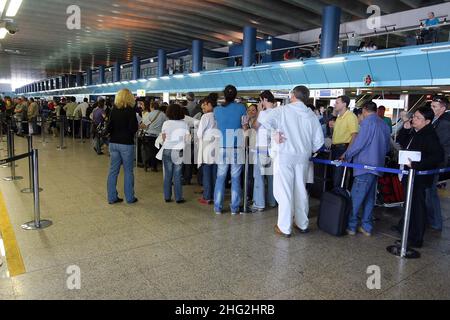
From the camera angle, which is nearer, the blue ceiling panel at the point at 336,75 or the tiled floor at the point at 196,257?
the tiled floor at the point at 196,257

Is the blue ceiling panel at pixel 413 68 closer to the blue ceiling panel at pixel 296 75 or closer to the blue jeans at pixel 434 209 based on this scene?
the blue ceiling panel at pixel 296 75

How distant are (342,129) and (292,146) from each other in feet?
5.14

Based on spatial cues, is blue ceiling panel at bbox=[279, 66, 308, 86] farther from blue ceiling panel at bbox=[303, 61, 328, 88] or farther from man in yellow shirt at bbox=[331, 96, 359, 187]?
man in yellow shirt at bbox=[331, 96, 359, 187]

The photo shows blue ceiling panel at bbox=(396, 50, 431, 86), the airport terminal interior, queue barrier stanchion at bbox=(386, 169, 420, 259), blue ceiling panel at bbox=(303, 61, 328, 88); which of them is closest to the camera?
the airport terminal interior

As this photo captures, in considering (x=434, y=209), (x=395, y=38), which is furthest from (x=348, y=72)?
(x=434, y=209)

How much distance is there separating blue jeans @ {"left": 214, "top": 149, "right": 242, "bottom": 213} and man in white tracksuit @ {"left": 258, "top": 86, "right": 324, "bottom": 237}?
0.78 metres

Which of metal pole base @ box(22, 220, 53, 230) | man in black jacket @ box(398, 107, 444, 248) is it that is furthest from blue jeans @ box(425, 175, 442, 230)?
metal pole base @ box(22, 220, 53, 230)

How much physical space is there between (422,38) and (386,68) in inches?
64.4

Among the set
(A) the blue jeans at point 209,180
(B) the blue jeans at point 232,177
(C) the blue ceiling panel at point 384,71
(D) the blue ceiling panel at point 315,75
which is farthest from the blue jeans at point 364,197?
(D) the blue ceiling panel at point 315,75

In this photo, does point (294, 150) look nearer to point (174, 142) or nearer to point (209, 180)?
point (209, 180)

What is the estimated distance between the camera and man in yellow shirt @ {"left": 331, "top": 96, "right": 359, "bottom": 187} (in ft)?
16.4

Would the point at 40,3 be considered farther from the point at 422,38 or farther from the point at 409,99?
the point at 409,99

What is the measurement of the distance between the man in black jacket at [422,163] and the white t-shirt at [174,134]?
Result: 10.5ft

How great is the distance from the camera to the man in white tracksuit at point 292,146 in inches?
156
